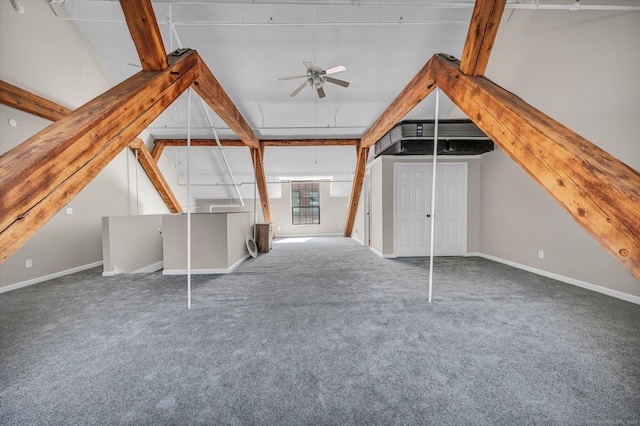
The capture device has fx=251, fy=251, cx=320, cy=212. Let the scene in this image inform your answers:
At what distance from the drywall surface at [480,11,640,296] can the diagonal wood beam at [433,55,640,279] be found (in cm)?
230

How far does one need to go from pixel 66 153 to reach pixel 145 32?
4.01ft

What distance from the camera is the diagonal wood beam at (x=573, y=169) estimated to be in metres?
1.25

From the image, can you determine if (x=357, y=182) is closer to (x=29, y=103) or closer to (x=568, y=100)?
(x=568, y=100)

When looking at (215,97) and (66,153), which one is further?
(215,97)

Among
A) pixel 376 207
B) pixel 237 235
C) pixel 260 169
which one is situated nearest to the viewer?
pixel 237 235

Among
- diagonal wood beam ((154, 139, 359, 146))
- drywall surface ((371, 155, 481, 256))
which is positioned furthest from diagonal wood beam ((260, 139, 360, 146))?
drywall surface ((371, 155, 481, 256))

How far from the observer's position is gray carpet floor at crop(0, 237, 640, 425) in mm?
Answer: 1407

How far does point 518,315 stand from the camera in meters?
2.58

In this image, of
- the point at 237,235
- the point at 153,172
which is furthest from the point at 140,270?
the point at 153,172

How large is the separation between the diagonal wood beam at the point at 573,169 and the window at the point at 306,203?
8781 mm

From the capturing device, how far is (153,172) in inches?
258

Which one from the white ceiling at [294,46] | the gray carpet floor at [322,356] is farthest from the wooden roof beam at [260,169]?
the gray carpet floor at [322,356]

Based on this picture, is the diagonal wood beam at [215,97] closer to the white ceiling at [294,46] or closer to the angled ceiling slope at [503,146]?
the angled ceiling slope at [503,146]

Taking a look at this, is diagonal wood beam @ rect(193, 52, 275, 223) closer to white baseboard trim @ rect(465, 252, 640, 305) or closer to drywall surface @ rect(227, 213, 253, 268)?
drywall surface @ rect(227, 213, 253, 268)
